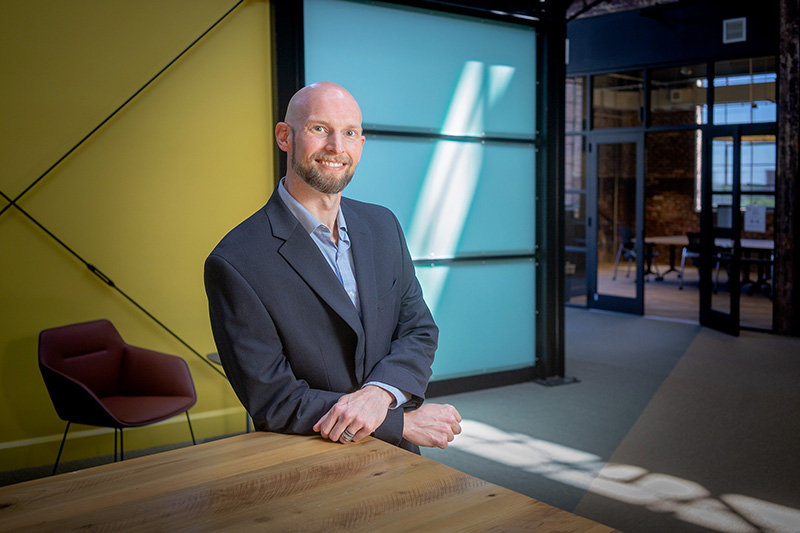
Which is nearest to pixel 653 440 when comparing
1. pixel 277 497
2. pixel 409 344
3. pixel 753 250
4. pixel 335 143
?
pixel 409 344

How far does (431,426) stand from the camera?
5.61ft

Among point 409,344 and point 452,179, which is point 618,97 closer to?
point 452,179

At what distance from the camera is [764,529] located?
11.0ft

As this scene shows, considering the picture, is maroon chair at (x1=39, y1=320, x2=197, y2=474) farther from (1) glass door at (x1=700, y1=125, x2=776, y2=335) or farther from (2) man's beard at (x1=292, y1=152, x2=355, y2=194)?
(1) glass door at (x1=700, y1=125, x2=776, y2=335)

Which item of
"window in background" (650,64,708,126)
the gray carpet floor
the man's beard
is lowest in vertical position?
the gray carpet floor

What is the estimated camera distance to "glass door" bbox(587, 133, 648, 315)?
979cm

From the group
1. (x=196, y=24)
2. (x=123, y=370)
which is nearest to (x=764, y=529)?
(x=123, y=370)

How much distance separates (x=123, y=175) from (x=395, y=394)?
10.9 feet

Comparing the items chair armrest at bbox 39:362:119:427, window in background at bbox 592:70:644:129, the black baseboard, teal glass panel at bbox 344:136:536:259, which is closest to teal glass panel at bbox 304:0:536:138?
teal glass panel at bbox 344:136:536:259

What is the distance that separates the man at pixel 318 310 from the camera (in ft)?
5.14

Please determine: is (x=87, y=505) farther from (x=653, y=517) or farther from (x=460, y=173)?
(x=460, y=173)

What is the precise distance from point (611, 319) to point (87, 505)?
8.96m

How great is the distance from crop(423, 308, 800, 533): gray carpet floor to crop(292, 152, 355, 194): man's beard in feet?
8.18

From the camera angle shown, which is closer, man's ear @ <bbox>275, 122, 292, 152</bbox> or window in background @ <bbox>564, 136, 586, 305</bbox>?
man's ear @ <bbox>275, 122, 292, 152</bbox>
